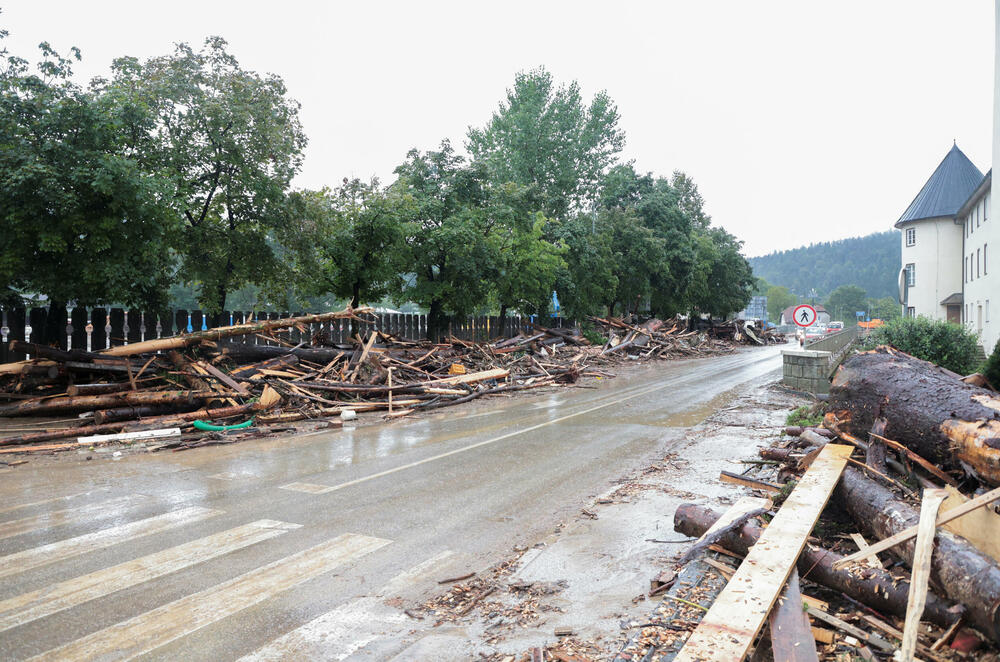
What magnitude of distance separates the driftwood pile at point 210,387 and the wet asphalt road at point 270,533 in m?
1.90

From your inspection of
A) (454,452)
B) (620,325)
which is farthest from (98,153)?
(620,325)

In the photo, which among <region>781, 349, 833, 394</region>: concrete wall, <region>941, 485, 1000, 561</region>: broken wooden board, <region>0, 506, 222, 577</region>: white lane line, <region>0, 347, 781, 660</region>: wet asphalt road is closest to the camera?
<region>0, 347, 781, 660</region>: wet asphalt road

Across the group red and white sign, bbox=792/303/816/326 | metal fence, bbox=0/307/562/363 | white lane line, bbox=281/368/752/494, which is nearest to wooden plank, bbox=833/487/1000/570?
white lane line, bbox=281/368/752/494

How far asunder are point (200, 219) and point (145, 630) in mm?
18451

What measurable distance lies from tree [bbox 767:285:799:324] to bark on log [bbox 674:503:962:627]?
167160 millimetres

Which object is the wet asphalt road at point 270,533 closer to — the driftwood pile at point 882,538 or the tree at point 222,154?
the driftwood pile at point 882,538

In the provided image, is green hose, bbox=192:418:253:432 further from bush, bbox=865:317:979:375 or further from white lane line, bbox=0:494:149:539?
bush, bbox=865:317:979:375

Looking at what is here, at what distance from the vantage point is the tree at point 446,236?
25.6 m

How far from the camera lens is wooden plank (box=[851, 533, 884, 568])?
4.15 metres

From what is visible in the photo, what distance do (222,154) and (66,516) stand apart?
1523cm

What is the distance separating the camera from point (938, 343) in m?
16.2

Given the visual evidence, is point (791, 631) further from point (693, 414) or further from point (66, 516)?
point (693, 414)

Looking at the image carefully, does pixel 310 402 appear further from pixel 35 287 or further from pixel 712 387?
pixel 712 387

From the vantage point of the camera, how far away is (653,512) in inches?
255
